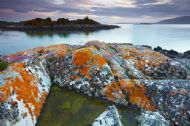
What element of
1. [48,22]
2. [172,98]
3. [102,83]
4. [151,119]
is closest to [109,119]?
[151,119]

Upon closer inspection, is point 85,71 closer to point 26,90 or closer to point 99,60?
point 99,60

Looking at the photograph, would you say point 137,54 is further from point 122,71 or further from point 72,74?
point 72,74

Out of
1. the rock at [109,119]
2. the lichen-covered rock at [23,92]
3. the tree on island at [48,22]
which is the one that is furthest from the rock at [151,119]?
the tree on island at [48,22]

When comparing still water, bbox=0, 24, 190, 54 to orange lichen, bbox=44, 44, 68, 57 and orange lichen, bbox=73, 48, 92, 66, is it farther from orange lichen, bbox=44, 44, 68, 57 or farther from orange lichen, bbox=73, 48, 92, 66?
orange lichen, bbox=73, 48, 92, 66

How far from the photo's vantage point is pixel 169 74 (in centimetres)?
1283

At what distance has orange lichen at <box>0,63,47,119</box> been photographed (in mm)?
8297

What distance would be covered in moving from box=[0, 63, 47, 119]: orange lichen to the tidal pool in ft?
1.08

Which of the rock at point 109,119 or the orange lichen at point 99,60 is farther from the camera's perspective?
the orange lichen at point 99,60

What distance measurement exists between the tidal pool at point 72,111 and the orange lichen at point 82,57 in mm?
1792

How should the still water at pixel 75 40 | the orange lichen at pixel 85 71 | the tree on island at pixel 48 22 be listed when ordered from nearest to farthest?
1. the orange lichen at pixel 85 71
2. the still water at pixel 75 40
3. the tree on island at pixel 48 22

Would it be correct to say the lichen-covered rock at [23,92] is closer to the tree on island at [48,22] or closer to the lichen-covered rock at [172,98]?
the lichen-covered rock at [172,98]

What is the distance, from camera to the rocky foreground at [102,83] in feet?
27.1

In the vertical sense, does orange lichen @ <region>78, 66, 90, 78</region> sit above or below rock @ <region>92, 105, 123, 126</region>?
above

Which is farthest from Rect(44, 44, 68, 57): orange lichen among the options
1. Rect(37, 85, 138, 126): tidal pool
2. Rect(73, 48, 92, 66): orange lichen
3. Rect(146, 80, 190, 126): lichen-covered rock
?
Rect(146, 80, 190, 126): lichen-covered rock
